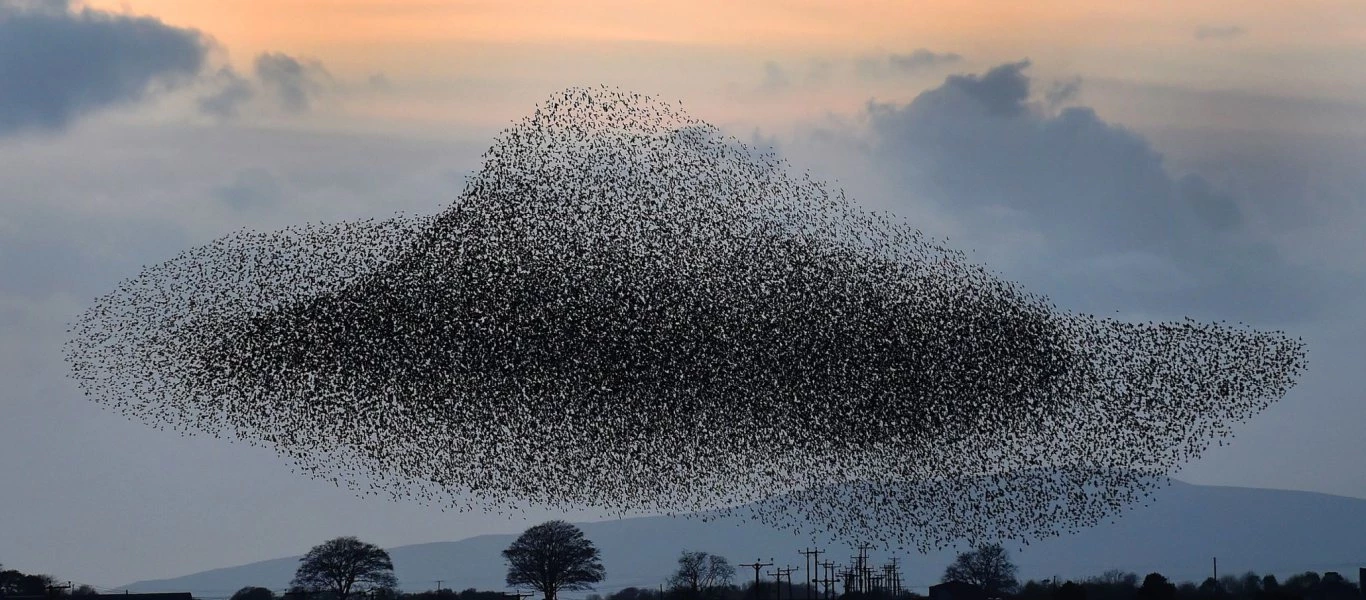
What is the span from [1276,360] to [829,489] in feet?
77.6

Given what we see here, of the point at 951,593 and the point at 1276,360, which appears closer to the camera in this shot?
the point at 1276,360

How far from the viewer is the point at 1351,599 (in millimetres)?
190250

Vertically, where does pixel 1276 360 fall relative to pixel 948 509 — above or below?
above

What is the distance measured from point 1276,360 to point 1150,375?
6.34m

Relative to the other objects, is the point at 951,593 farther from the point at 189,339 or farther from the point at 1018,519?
the point at 189,339

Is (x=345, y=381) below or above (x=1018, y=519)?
above

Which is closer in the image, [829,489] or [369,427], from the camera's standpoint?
[369,427]

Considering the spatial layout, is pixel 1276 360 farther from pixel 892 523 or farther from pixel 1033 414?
pixel 892 523

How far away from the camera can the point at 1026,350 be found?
299 feet

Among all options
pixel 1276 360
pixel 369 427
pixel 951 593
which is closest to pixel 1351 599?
pixel 951 593

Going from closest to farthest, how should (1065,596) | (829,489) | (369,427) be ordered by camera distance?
(369,427) → (829,489) → (1065,596)

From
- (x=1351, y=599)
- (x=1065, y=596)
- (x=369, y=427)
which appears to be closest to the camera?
(x=369, y=427)

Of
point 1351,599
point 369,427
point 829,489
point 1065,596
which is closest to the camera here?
point 369,427

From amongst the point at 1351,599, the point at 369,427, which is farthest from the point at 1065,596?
the point at 369,427
